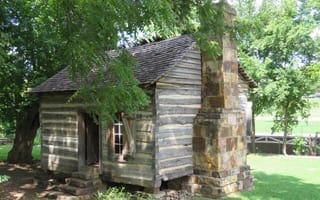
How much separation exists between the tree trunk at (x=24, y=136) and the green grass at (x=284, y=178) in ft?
35.1

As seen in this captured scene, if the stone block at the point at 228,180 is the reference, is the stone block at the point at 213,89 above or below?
above

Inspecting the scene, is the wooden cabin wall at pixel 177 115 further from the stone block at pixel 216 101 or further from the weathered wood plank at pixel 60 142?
the weathered wood plank at pixel 60 142

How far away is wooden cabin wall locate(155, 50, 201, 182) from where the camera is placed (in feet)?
36.1

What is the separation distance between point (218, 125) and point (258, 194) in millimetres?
2590

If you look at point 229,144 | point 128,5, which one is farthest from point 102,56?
point 229,144

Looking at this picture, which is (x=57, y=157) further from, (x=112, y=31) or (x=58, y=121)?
(x=112, y=31)

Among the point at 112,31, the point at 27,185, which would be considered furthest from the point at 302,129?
the point at 112,31

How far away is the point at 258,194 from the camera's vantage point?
11.9m

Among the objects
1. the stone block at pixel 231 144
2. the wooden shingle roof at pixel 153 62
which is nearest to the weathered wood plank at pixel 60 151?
the wooden shingle roof at pixel 153 62

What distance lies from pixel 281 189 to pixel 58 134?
26.9 feet

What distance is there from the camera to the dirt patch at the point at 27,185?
1210 centimetres

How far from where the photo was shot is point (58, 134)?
14.0m

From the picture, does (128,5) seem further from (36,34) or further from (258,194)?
(36,34)

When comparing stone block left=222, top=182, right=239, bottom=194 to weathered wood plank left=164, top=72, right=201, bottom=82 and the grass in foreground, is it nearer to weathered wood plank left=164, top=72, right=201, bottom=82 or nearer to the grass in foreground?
weathered wood plank left=164, top=72, right=201, bottom=82
